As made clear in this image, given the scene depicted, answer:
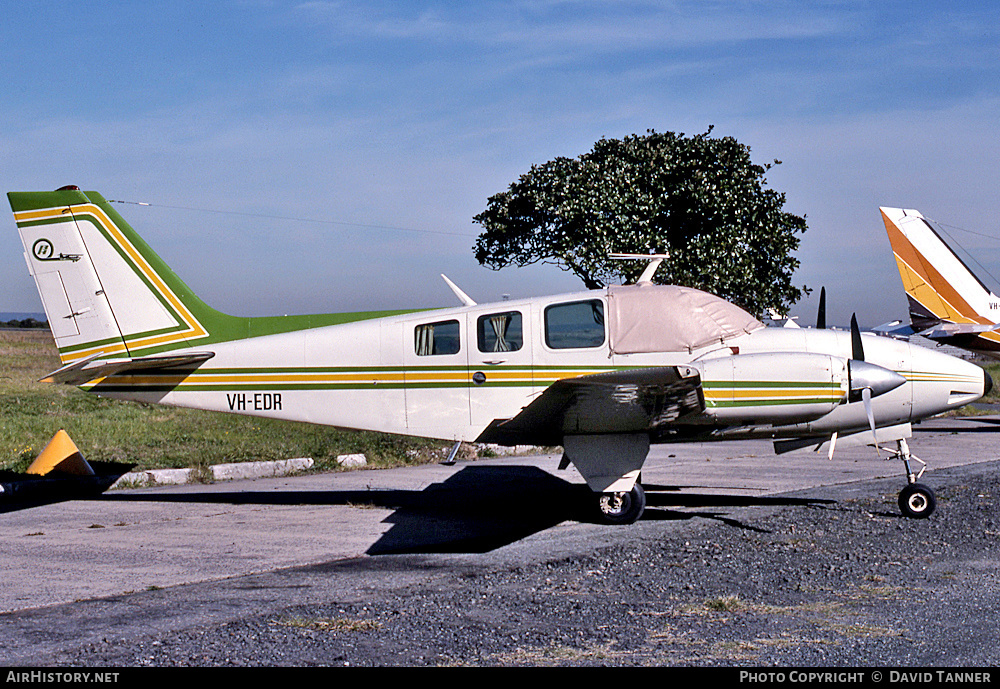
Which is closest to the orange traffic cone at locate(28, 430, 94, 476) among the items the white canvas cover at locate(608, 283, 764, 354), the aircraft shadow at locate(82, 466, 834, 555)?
the aircraft shadow at locate(82, 466, 834, 555)

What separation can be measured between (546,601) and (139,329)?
23.8 ft

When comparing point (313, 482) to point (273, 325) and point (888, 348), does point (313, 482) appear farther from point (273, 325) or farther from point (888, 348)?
point (888, 348)

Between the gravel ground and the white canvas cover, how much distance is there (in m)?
2.08

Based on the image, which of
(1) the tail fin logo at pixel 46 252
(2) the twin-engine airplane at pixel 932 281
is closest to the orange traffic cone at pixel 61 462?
(1) the tail fin logo at pixel 46 252

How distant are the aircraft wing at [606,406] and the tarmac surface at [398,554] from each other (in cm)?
111

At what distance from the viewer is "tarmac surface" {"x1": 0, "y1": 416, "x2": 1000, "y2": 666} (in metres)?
5.61

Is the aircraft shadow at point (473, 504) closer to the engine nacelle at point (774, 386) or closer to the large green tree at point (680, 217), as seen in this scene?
the engine nacelle at point (774, 386)

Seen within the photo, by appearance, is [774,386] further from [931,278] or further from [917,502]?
[931,278]

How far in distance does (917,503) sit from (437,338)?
586cm

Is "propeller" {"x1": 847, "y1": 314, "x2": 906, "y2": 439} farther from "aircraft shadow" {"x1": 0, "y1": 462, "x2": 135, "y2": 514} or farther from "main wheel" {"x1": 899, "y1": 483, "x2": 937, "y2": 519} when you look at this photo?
"aircraft shadow" {"x1": 0, "y1": 462, "x2": 135, "y2": 514}

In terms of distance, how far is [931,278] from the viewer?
70.5 ft

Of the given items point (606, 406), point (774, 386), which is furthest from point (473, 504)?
point (774, 386)
